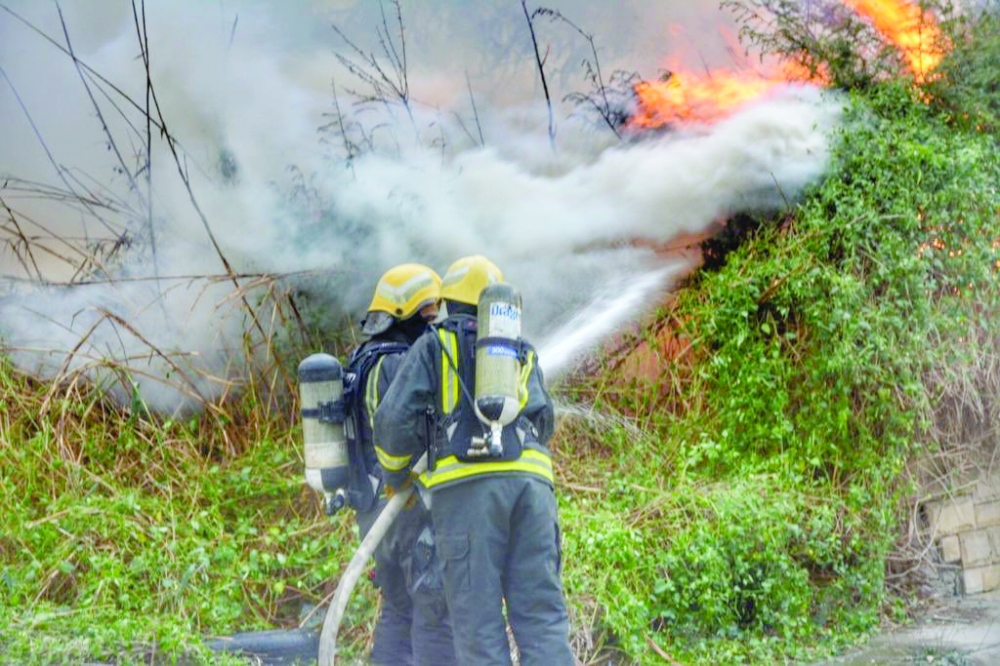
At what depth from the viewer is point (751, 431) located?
665 centimetres

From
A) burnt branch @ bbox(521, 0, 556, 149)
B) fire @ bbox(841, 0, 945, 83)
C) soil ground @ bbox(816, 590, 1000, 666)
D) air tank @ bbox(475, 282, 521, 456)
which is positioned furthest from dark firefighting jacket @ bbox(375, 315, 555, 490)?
fire @ bbox(841, 0, 945, 83)

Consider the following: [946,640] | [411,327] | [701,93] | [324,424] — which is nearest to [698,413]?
[946,640]

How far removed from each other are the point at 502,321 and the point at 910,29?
525 cm

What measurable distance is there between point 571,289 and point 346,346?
1.47 meters

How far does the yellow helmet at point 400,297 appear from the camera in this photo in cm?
462

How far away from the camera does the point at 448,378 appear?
4.11 meters

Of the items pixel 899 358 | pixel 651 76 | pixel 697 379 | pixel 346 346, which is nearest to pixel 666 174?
pixel 651 76

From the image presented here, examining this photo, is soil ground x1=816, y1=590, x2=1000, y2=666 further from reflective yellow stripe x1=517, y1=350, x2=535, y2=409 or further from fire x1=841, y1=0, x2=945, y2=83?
fire x1=841, y1=0, x2=945, y2=83

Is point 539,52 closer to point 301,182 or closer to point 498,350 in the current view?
point 301,182

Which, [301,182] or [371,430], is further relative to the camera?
[301,182]

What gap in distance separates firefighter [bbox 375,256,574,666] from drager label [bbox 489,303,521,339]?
218 millimetres

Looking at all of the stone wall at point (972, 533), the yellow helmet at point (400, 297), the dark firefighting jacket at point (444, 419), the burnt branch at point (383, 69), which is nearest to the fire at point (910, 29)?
the stone wall at point (972, 533)

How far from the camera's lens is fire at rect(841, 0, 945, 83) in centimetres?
773

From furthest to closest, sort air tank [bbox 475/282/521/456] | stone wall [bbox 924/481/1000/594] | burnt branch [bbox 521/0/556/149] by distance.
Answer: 1. burnt branch [bbox 521/0/556/149]
2. stone wall [bbox 924/481/1000/594]
3. air tank [bbox 475/282/521/456]
